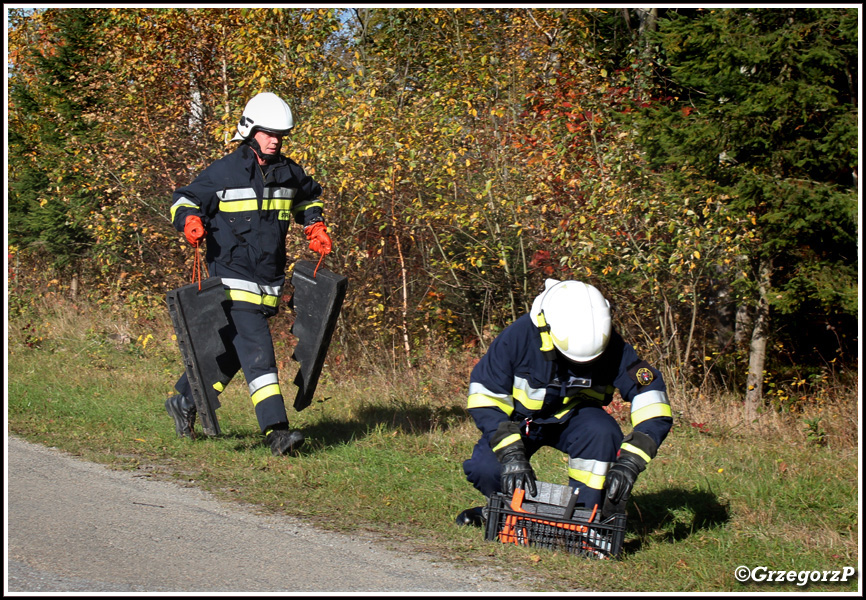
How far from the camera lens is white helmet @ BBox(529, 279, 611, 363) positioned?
4016mm

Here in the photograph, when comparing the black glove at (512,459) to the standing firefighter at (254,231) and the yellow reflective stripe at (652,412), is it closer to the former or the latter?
the yellow reflective stripe at (652,412)

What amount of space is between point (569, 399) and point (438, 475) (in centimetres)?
146

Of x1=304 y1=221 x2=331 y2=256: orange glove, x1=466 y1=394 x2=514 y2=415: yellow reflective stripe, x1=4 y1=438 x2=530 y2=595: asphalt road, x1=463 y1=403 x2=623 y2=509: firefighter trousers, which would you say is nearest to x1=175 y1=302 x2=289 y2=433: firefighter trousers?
x1=304 y1=221 x2=331 y2=256: orange glove

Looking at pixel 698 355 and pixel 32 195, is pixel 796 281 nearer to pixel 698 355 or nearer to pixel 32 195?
pixel 698 355

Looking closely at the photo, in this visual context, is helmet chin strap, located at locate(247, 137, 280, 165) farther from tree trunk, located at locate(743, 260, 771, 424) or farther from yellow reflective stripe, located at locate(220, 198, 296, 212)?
tree trunk, located at locate(743, 260, 771, 424)

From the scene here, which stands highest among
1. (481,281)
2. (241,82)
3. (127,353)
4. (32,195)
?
(241,82)

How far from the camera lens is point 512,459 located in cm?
407

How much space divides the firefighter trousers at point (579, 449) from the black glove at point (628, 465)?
0.25 feet

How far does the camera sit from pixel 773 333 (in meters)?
8.54

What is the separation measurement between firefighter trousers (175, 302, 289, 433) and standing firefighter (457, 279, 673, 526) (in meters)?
1.76

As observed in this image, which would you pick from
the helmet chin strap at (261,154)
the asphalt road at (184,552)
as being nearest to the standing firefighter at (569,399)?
the asphalt road at (184,552)

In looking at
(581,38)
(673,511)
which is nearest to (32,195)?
(581,38)

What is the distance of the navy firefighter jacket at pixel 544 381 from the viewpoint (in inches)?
166

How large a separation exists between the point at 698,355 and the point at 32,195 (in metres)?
12.4
